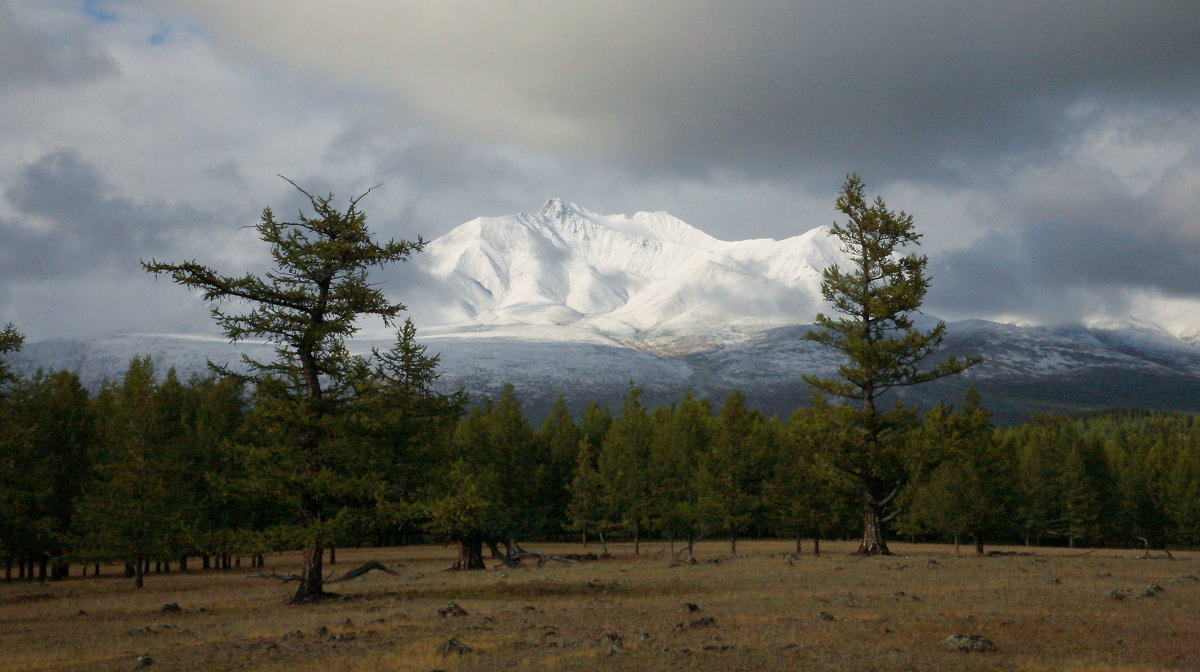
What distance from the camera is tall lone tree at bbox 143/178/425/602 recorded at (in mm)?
26828

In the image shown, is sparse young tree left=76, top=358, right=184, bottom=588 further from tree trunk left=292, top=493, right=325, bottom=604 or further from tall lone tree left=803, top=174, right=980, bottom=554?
tall lone tree left=803, top=174, right=980, bottom=554

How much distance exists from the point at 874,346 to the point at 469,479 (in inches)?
981

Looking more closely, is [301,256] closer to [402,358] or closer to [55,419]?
[402,358]

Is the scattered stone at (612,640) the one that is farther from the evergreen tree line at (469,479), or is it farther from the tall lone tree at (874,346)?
the tall lone tree at (874,346)

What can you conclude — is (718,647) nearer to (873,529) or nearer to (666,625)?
(666,625)

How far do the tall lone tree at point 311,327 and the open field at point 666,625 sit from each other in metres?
4.06

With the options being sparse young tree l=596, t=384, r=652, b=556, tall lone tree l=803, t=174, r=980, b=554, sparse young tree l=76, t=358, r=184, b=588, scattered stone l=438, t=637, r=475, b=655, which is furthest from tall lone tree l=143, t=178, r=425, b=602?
sparse young tree l=596, t=384, r=652, b=556

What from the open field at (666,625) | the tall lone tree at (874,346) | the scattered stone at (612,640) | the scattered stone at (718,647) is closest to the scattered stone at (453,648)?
the open field at (666,625)

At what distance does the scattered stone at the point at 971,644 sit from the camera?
15547 millimetres

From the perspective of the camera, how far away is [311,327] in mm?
27031

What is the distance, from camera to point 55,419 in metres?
54.7

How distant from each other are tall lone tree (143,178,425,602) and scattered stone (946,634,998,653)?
1890 centimetres

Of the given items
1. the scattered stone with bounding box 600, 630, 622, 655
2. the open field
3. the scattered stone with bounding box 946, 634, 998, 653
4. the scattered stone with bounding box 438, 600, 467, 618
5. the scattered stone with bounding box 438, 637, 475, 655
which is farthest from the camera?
the scattered stone with bounding box 438, 600, 467, 618

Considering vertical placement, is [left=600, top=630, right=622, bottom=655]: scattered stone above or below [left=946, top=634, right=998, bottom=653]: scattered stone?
below
